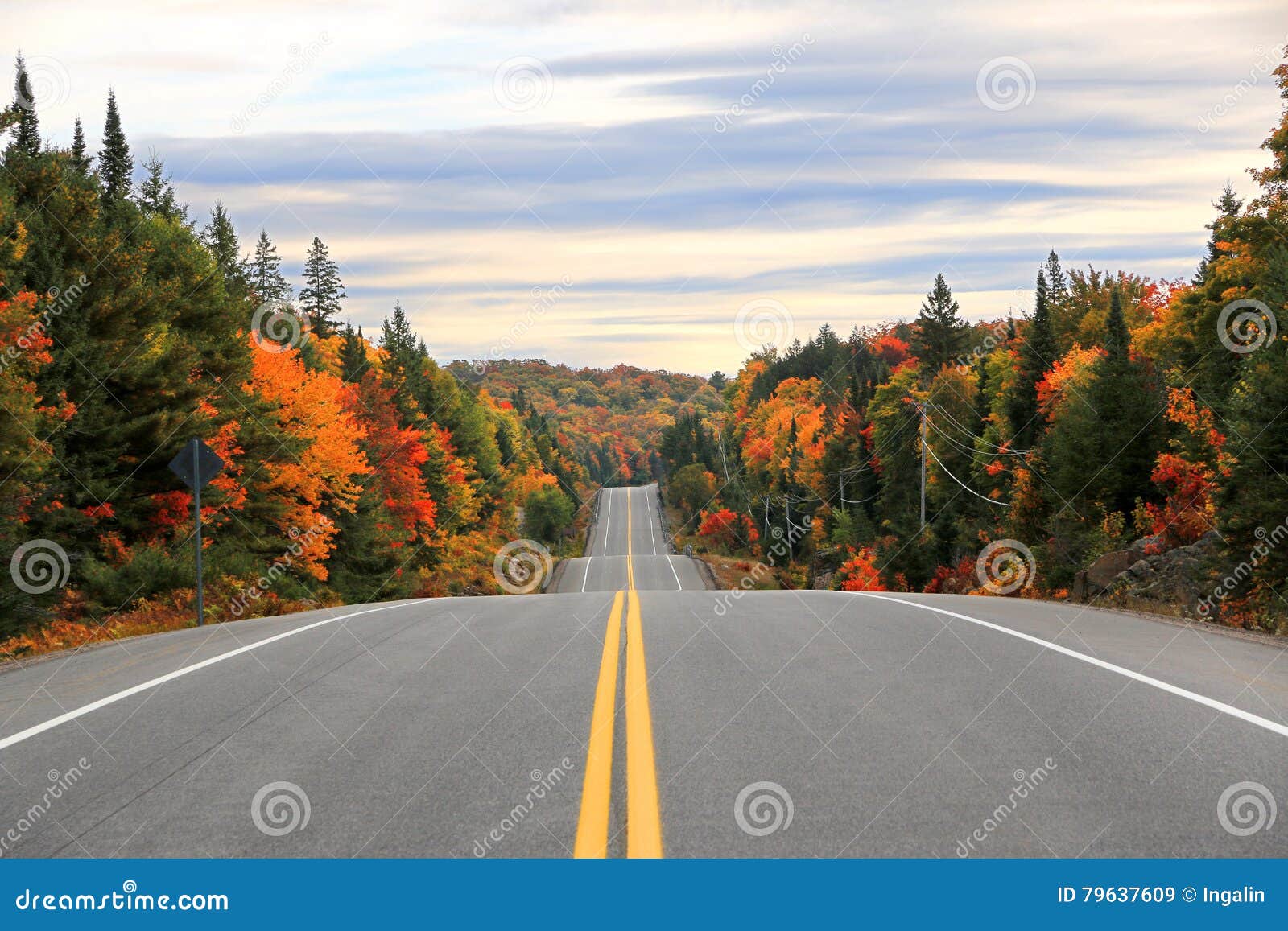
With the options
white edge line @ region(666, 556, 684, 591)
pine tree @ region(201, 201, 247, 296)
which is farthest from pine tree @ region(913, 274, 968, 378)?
pine tree @ region(201, 201, 247, 296)

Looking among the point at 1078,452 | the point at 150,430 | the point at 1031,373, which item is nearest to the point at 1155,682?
the point at 150,430

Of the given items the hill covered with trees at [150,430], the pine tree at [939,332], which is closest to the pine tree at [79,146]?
the hill covered with trees at [150,430]

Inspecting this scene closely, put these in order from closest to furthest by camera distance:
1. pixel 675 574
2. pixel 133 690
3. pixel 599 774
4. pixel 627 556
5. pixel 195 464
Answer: pixel 599 774 → pixel 133 690 → pixel 195 464 → pixel 675 574 → pixel 627 556

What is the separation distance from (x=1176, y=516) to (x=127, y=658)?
2644 centimetres

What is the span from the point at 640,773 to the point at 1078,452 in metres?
38.9

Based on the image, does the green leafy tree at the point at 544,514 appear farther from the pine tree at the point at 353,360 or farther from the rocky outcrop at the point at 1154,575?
the rocky outcrop at the point at 1154,575

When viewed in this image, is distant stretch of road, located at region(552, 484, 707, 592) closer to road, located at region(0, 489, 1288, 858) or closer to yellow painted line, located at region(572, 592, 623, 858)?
road, located at region(0, 489, 1288, 858)

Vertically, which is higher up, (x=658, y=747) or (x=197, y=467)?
(x=197, y=467)

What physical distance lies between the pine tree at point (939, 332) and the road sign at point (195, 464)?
86509 mm

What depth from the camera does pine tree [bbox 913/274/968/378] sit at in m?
98.1

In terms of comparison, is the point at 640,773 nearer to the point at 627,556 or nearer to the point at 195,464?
the point at 195,464

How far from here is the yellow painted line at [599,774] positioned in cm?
477

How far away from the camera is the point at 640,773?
590cm

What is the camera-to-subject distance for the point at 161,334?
29469 mm
